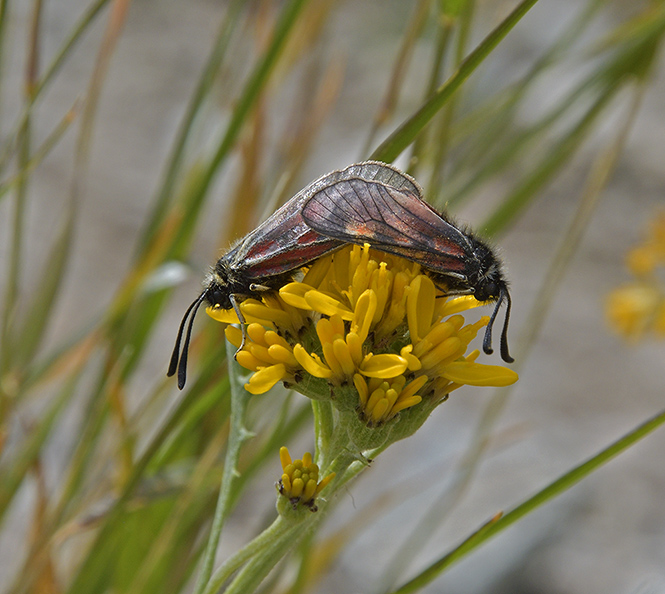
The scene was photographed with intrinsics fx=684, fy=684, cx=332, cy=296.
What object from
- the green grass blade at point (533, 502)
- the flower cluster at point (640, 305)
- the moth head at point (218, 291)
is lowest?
the green grass blade at point (533, 502)

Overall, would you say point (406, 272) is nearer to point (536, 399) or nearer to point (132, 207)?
point (536, 399)

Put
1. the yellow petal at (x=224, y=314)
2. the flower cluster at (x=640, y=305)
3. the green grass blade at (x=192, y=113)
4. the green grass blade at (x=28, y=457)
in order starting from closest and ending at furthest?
the yellow petal at (x=224, y=314) < the green grass blade at (x=28, y=457) < the green grass blade at (x=192, y=113) < the flower cluster at (x=640, y=305)

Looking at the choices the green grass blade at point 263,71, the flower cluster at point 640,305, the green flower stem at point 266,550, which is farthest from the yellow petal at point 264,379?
the flower cluster at point 640,305

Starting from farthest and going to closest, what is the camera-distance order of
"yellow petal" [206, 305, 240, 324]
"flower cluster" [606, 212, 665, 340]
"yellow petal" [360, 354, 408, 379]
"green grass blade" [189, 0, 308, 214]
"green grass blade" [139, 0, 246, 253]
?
"flower cluster" [606, 212, 665, 340] < "green grass blade" [139, 0, 246, 253] < "green grass blade" [189, 0, 308, 214] < "yellow petal" [206, 305, 240, 324] < "yellow petal" [360, 354, 408, 379]

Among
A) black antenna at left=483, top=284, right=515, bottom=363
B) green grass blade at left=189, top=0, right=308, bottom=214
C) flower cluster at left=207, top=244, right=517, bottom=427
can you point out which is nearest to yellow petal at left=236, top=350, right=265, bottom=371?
flower cluster at left=207, top=244, right=517, bottom=427

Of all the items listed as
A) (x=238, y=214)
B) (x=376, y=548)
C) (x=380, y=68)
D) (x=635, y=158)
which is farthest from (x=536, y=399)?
(x=380, y=68)

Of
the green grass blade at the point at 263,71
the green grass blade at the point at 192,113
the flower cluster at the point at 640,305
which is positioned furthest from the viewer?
the flower cluster at the point at 640,305

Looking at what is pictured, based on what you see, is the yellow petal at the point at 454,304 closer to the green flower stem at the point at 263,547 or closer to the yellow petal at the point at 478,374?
the yellow petal at the point at 478,374

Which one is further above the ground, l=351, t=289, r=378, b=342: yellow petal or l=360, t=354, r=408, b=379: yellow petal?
l=351, t=289, r=378, b=342: yellow petal

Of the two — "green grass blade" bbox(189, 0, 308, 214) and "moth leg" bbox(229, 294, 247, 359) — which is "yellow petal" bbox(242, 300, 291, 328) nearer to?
"moth leg" bbox(229, 294, 247, 359)
